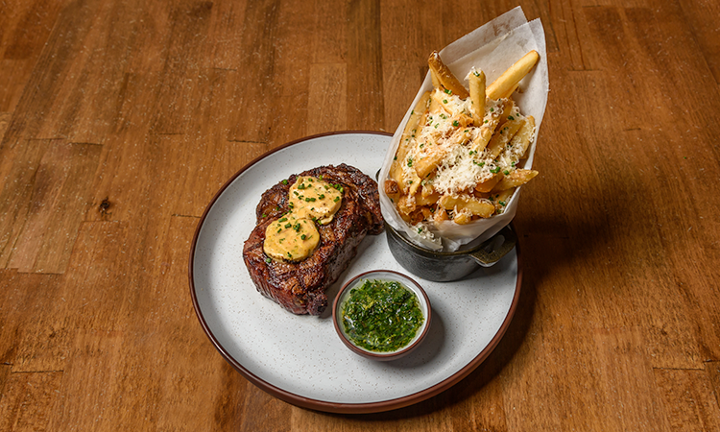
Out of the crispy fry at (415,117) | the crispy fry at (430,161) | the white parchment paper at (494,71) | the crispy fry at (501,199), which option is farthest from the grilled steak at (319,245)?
the crispy fry at (501,199)

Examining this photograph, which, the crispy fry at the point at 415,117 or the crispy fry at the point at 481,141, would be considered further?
the crispy fry at the point at 415,117

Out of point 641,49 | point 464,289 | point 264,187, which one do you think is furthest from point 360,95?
point 641,49

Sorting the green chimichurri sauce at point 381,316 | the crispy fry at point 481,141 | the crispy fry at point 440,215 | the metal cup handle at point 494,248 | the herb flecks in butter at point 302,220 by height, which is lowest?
the green chimichurri sauce at point 381,316

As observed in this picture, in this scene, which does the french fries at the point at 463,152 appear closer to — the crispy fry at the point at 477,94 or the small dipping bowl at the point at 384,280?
the crispy fry at the point at 477,94

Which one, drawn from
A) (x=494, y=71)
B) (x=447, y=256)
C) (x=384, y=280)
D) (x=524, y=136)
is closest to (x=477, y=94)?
(x=524, y=136)

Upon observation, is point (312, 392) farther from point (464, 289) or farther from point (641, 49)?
point (641, 49)

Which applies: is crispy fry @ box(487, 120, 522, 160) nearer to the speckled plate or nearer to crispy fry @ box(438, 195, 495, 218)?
crispy fry @ box(438, 195, 495, 218)
